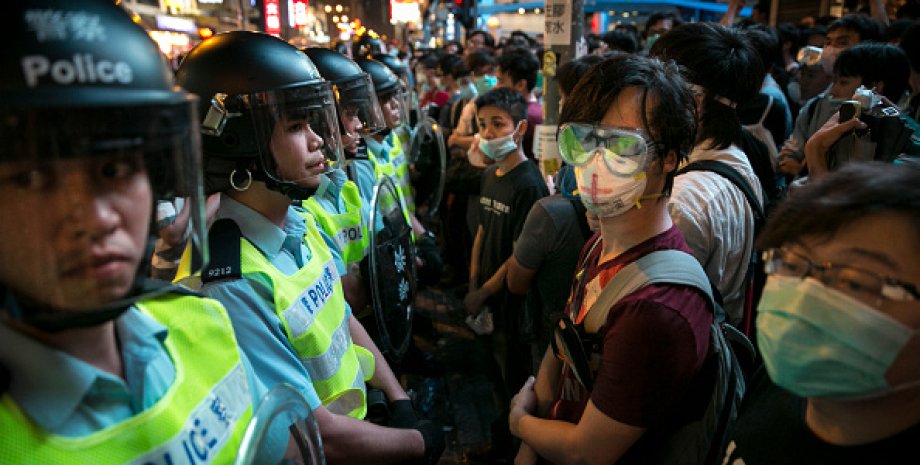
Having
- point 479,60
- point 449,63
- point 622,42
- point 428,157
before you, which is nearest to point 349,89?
point 428,157

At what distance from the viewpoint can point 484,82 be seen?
789 centimetres

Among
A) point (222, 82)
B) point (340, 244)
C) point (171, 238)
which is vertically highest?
point (222, 82)

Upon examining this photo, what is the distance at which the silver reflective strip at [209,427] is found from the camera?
1.21 meters

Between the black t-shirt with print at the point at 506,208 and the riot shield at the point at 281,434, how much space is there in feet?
7.99

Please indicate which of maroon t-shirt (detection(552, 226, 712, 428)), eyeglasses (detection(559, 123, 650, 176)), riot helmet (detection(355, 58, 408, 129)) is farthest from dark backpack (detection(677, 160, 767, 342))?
riot helmet (detection(355, 58, 408, 129))

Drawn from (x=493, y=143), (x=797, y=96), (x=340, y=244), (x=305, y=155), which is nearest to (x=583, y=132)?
(x=305, y=155)

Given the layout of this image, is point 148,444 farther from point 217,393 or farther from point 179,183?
point 179,183

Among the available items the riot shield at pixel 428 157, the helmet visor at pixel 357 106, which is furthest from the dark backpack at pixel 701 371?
the riot shield at pixel 428 157

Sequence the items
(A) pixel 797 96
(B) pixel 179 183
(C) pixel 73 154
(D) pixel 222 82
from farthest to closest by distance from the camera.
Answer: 1. (A) pixel 797 96
2. (D) pixel 222 82
3. (B) pixel 179 183
4. (C) pixel 73 154

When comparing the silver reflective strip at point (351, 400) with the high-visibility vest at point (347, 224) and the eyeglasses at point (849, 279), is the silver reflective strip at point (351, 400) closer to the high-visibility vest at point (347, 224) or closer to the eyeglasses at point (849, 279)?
the high-visibility vest at point (347, 224)

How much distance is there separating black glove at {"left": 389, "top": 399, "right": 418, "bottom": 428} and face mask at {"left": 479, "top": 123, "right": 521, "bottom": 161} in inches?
79.1

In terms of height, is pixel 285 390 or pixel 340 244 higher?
pixel 285 390

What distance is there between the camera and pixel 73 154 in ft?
3.54

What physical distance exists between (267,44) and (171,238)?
1.07m
